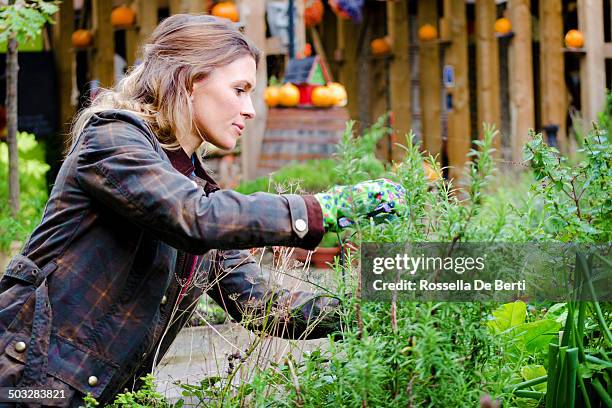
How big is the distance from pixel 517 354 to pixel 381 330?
0.49 metres

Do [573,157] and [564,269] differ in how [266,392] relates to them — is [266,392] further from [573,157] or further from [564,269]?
[573,157]

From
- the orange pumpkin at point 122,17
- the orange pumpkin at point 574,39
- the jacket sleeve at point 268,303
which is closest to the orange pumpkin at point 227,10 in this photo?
the orange pumpkin at point 122,17

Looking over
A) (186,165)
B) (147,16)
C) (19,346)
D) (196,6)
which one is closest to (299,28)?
(196,6)

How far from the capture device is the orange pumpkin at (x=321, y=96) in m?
6.97

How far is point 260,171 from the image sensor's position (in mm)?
6949

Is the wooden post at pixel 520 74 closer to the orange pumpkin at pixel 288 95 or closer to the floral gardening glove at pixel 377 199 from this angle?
the orange pumpkin at pixel 288 95

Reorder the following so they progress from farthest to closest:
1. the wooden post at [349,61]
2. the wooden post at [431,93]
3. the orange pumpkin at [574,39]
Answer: the wooden post at [349,61], the wooden post at [431,93], the orange pumpkin at [574,39]

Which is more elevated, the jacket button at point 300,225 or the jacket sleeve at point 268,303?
the jacket button at point 300,225

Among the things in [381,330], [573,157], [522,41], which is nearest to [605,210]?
[381,330]

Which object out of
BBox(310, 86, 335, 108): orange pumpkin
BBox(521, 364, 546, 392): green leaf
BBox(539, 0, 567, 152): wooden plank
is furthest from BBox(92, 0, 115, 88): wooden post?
BBox(521, 364, 546, 392): green leaf

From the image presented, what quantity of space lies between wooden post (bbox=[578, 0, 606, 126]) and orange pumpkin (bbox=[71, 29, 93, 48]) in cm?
447

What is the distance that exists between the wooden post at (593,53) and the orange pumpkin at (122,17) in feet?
13.5

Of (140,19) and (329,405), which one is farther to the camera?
(140,19)

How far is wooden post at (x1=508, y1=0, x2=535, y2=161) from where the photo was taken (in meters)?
8.50
